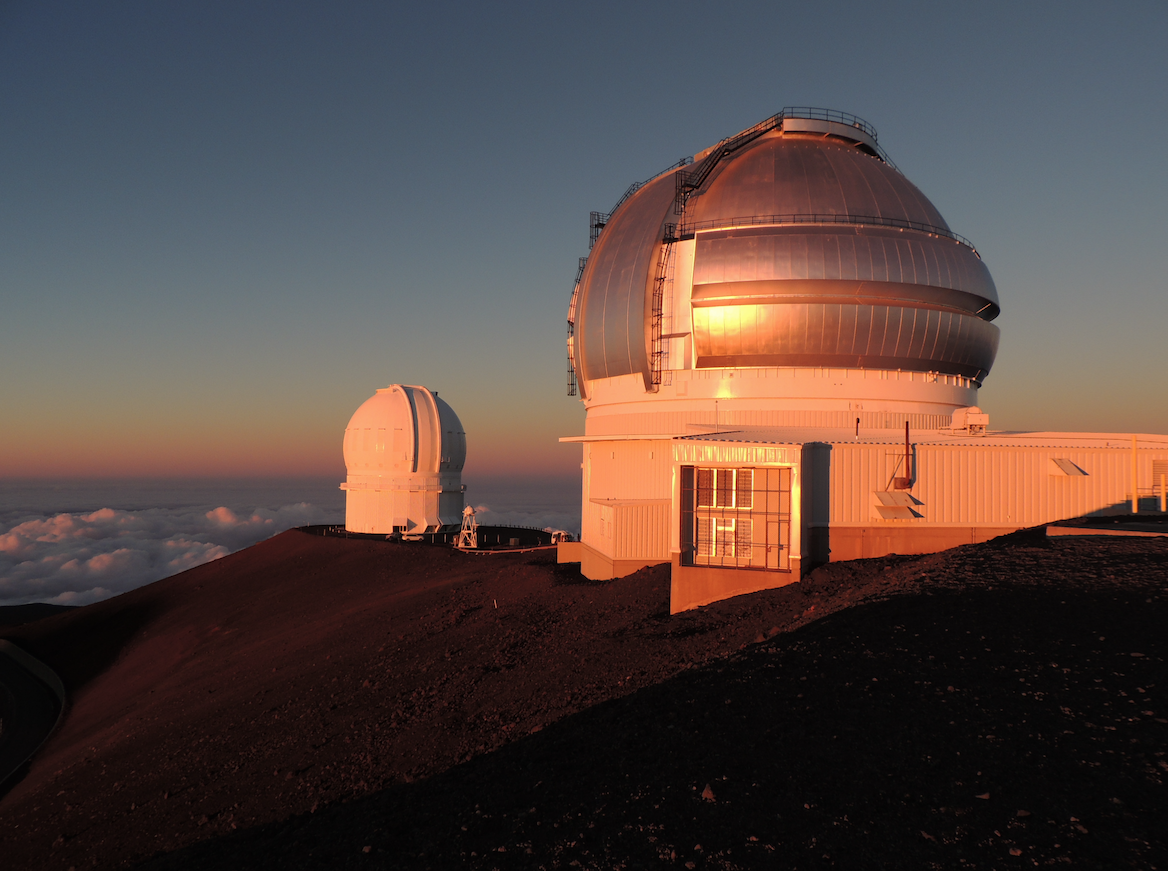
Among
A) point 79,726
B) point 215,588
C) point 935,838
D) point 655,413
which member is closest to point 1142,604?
point 935,838

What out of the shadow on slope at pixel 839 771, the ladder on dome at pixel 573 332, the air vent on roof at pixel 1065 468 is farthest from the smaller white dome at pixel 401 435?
the shadow on slope at pixel 839 771

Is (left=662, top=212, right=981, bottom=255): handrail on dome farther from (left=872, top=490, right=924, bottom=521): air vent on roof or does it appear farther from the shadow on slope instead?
the shadow on slope

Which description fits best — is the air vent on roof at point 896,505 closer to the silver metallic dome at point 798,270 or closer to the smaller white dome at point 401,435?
the silver metallic dome at point 798,270

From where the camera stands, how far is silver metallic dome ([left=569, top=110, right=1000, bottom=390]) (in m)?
19.4

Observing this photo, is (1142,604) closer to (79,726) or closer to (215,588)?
(79,726)

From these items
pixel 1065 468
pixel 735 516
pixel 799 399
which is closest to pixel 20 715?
pixel 735 516

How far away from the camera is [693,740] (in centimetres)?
740

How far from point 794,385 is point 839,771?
14.6m

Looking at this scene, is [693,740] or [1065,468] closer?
[693,740]

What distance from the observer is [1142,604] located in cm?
942

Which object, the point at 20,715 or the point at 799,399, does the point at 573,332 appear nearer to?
the point at 799,399

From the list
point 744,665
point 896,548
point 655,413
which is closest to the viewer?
point 744,665

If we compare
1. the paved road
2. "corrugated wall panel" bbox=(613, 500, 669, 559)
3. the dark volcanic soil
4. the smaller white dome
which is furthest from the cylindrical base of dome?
the smaller white dome

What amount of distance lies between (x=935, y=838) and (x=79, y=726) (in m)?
22.4
